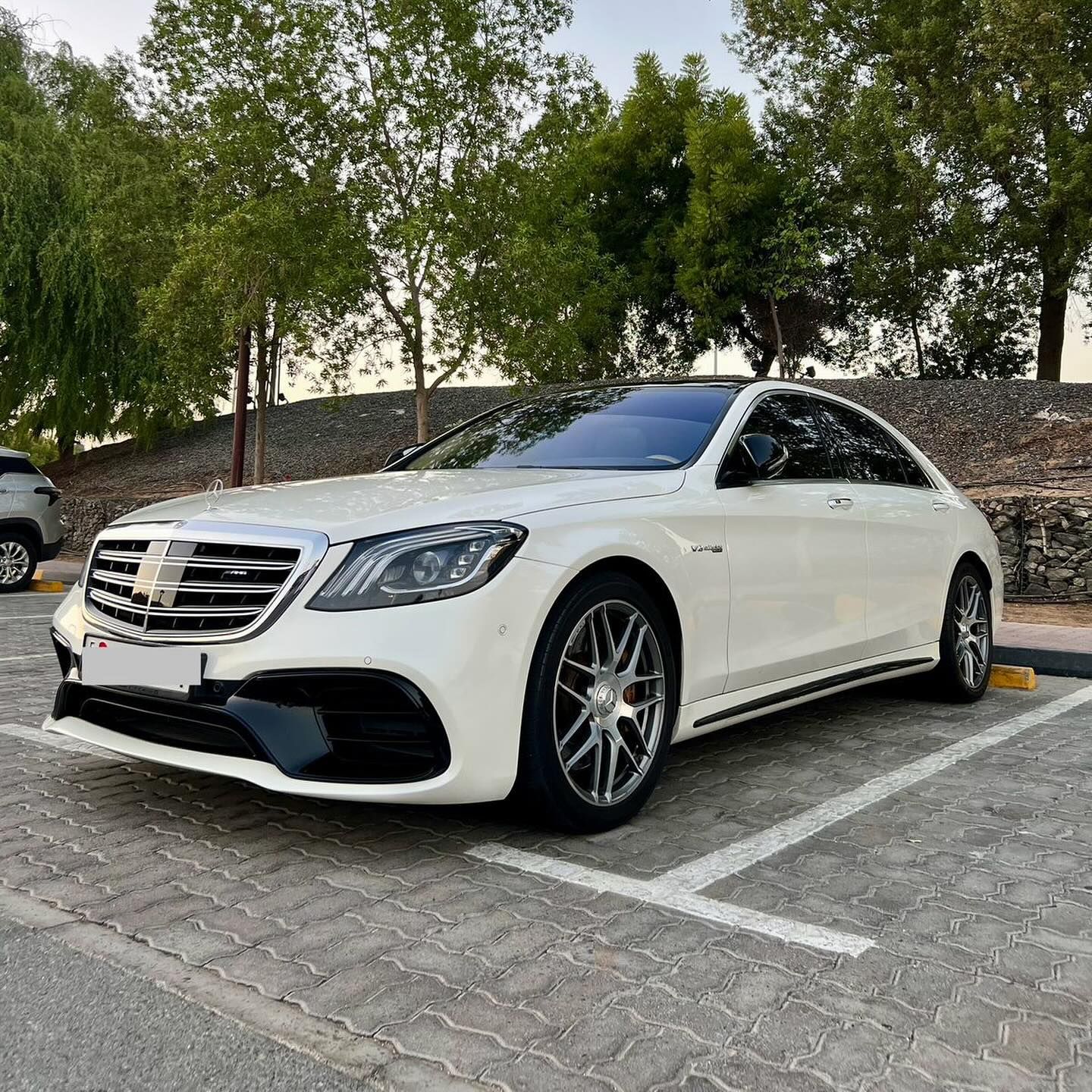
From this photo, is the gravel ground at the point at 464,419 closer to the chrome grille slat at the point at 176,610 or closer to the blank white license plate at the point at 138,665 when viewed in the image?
the chrome grille slat at the point at 176,610

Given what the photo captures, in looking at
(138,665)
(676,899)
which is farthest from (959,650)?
(138,665)

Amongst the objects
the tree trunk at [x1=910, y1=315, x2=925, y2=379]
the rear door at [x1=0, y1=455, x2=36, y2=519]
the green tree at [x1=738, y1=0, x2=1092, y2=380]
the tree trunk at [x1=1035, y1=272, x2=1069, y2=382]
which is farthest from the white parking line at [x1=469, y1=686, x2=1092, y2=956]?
the tree trunk at [x1=910, y1=315, x2=925, y2=379]

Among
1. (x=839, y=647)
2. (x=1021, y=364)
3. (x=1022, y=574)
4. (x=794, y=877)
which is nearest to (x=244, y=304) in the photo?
(x=1022, y=574)

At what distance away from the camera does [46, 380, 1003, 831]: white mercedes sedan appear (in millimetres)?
3191

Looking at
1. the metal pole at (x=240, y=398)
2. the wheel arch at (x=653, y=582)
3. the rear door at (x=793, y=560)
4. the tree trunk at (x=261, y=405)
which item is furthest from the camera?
the tree trunk at (x=261, y=405)

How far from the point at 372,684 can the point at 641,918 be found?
100cm

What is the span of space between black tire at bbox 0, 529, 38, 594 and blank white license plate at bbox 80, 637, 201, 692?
11.0 meters

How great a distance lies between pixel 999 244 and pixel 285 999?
23.3m

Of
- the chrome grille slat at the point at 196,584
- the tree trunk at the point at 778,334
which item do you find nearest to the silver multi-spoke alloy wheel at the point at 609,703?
the chrome grille slat at the point at 196,584

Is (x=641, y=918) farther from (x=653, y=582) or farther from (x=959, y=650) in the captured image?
(x=959, y=650)

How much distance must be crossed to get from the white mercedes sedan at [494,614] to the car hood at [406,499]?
0.05 feet

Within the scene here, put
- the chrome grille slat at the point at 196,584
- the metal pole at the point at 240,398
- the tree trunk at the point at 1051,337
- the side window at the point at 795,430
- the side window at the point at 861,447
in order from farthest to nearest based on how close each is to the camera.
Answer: the tree trunk at the point at 1051,337 < the metal pole at the point at 240,398 < the side window at the point at 861,447 < the side window at the point at 795,430 < the chrome grille slat at the point at 196,584

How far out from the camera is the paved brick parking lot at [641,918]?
2.24 m

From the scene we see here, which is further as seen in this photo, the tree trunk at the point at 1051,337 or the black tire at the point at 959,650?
the tree trunk at the point at 1051,337
